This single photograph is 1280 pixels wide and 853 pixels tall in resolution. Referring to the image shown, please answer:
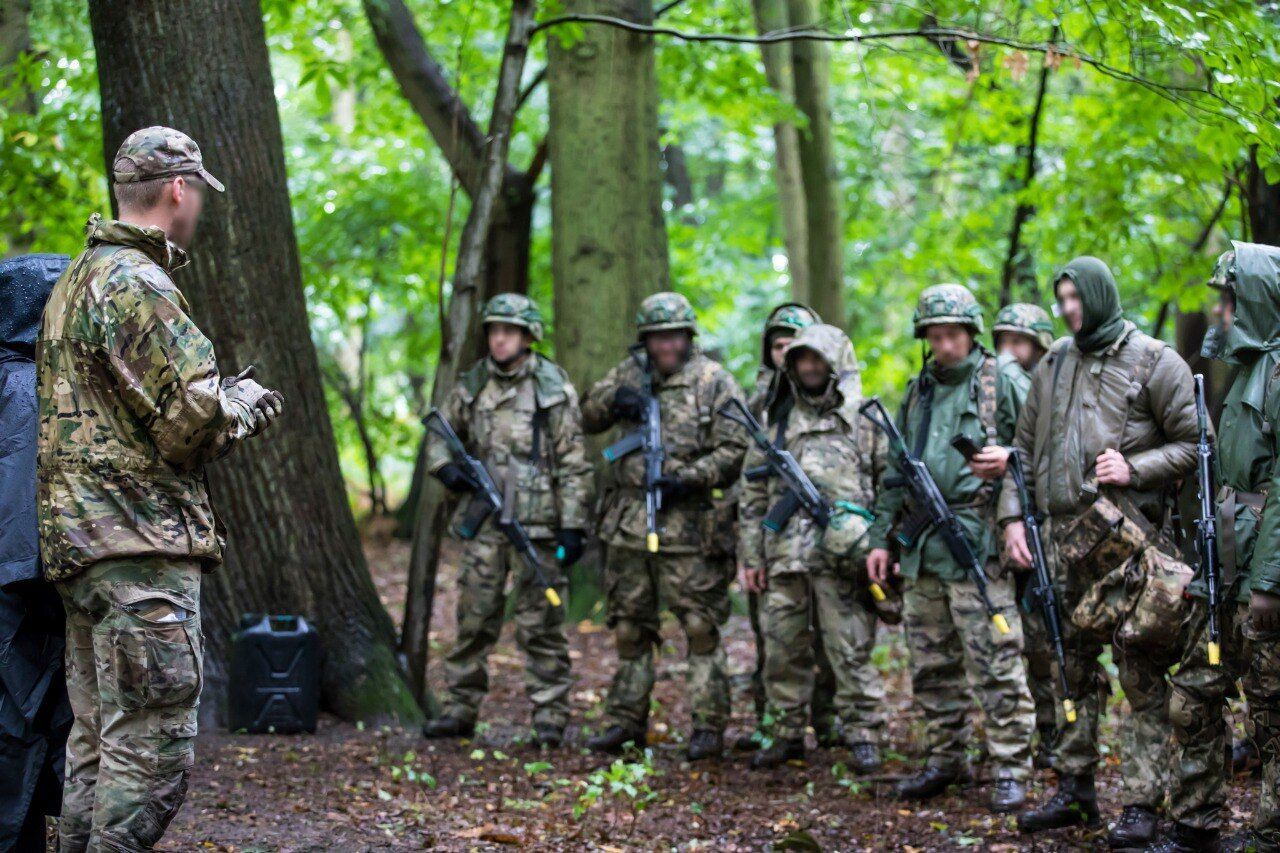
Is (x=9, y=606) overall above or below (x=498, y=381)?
below

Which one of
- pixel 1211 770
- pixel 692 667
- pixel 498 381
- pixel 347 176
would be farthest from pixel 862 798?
pixel 347 176

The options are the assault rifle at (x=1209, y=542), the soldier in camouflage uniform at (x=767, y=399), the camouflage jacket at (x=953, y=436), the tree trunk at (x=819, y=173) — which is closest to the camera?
the assault rifle at (x=1209, y=542)

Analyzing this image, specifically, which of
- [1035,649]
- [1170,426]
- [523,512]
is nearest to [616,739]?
[523,512]

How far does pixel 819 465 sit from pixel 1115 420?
189 centimetres

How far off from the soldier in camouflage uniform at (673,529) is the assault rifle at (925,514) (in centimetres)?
112

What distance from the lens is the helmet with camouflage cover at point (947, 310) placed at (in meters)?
6.02

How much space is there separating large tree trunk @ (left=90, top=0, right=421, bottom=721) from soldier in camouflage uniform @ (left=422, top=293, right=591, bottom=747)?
52 centimetres

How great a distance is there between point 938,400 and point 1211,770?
2.23m

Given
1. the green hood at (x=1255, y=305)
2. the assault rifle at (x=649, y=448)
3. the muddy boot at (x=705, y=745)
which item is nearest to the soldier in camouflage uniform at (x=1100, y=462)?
the green hood at (x=1255, y=305)

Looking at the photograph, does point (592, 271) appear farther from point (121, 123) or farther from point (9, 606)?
point (9, 606)

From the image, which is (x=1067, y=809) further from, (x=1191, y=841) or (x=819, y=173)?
(x=819, y=173)

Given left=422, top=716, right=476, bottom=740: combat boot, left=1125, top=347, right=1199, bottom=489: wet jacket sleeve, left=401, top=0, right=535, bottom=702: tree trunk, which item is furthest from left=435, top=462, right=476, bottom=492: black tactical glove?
left=1125, top=347, right=1199, bottom=489: wet jacket sleeve

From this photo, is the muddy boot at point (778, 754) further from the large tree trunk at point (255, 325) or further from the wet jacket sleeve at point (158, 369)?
the wet jacket sleeve at point (158, 369)

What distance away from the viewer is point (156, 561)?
3564mm
